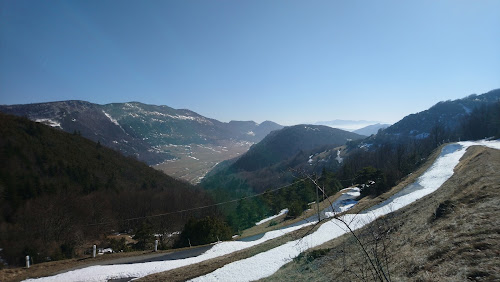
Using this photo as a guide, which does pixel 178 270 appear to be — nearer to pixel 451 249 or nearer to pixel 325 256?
pixel 325 256

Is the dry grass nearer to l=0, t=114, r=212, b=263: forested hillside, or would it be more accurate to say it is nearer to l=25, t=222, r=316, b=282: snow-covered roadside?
l=25, t=222, r=316, b=282: snow-covered roadside

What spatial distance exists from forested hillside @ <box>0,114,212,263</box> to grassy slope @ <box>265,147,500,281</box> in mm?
26822

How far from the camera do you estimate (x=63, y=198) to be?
145 feet

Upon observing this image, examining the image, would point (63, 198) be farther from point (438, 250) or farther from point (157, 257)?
point (438, 250)

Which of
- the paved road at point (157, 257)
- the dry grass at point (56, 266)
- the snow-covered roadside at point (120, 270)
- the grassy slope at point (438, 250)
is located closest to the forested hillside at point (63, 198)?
the dry grass at point (56, 266)

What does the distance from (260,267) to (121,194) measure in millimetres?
60967

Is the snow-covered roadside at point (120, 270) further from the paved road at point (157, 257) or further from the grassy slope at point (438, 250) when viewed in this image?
the grassy slope at point (438, 250)

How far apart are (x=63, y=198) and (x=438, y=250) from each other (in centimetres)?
5300

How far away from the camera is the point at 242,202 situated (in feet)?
179

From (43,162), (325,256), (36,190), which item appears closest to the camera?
(325,256)

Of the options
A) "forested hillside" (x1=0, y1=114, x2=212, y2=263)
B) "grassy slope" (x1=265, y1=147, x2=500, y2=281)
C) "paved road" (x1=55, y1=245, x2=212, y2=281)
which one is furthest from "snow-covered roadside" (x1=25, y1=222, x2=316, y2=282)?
"forested hillside" (x1=0, y1=114, x2=212, y2=263)

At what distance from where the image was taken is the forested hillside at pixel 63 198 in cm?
3192

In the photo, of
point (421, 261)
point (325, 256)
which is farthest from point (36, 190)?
point (421, 261)

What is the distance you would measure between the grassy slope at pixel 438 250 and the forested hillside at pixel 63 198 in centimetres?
2682
